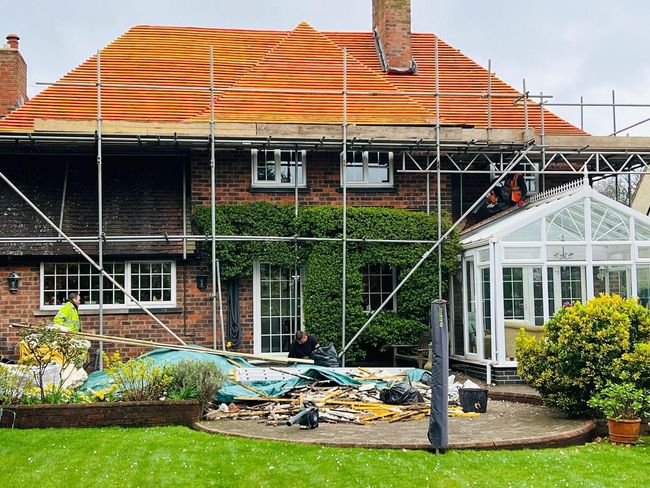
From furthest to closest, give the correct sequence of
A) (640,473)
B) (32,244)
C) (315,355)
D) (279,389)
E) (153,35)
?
(153,35) → (32,244) → (315,355) → (279,389) → (640,473)

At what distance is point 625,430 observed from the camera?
1189cm

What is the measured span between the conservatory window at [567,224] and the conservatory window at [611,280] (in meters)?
0.84

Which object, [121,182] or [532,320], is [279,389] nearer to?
[532,320]

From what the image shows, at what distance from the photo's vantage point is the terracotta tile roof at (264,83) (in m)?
20.0

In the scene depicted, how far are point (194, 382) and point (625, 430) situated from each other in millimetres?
5979

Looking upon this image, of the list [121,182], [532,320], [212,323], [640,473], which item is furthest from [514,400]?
[121,182]

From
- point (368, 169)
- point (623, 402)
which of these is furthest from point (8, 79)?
point (623, 402)

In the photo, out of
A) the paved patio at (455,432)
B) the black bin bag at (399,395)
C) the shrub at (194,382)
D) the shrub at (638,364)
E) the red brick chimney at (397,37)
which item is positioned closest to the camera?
the paved patio at (455,432)

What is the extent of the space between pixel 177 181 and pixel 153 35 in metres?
5.72

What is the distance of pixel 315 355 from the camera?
56.0 feet

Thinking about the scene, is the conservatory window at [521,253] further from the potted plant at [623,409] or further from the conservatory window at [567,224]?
the potted plant at [623,409]

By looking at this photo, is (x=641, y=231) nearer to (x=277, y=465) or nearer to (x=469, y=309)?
(x=469, y=309)

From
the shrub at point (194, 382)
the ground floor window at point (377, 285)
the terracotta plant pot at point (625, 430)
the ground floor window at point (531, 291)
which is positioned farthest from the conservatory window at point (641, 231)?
the shrub at point (194, 382)

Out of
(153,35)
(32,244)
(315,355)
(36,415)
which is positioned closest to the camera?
(36,415)
